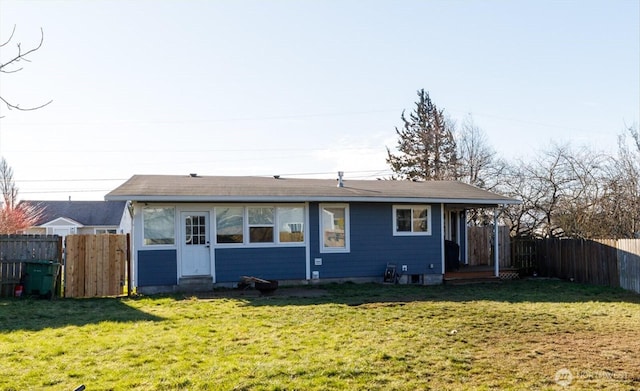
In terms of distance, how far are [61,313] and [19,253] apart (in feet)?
11.1

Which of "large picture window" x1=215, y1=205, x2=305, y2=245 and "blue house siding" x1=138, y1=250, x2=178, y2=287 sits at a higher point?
"large picture window" x1=215, y1=205, x2=305, y2=245

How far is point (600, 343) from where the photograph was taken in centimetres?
688

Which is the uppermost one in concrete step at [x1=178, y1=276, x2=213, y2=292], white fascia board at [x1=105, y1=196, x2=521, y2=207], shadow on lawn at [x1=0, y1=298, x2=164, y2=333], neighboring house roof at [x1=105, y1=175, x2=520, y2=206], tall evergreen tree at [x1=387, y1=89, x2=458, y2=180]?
tall evergreen tree at [x1=387, y1=89, x2=458, y2=180]

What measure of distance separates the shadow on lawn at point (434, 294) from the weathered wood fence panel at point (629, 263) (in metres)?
0.32

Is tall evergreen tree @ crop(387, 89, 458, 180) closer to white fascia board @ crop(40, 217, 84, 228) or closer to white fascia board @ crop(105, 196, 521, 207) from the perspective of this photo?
white fascia board @ crop(105, 196, 521, 207)

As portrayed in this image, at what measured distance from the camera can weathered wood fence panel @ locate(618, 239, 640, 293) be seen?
13500mm

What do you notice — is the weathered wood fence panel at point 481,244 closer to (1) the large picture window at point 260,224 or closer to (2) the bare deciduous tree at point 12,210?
(1) the large picture window at point 260,224

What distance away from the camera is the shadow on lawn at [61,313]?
8.51 metres

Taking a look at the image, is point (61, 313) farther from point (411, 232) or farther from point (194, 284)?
point (411, 232)

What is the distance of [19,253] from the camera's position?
1215cm

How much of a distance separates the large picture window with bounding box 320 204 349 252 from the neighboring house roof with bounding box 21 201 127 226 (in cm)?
2849

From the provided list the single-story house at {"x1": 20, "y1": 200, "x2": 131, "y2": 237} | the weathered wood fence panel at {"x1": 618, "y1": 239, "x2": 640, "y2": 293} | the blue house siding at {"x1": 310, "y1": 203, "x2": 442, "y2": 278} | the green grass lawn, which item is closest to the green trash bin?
the green grass lawn

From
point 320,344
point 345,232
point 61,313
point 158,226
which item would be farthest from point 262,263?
point 320,344

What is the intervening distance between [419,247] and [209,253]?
5904 mm
